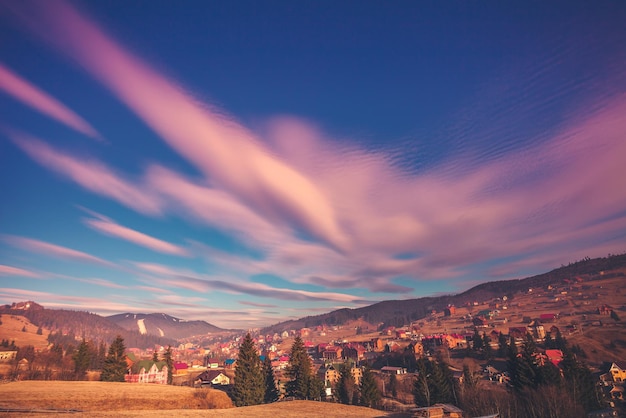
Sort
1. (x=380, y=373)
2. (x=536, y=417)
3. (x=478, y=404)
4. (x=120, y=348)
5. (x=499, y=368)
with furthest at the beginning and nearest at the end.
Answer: (x=380, y=373), (x=499, y=368), (x=120, y=348), (x=478, y=404), (x=536, y=417)

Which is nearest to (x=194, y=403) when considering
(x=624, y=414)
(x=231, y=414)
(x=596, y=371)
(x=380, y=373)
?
(x=231, y=414)

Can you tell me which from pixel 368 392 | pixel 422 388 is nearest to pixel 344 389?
pixel 368 392

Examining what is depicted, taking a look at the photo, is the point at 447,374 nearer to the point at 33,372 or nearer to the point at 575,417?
the point at 575,417

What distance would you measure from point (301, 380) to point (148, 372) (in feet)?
261

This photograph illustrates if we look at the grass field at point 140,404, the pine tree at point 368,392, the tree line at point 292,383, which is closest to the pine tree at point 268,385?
the tree line at point 292,383

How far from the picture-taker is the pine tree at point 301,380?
72938mm

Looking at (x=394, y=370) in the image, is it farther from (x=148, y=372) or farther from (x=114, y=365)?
(x=114, y=365)

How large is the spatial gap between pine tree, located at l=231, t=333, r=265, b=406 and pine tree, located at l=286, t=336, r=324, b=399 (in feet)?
27.0

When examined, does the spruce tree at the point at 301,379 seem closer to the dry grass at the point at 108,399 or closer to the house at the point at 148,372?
the dry grass at the point at 108,399

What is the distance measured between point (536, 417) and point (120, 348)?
93452mm

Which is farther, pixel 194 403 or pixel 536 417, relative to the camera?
pixel 194 403

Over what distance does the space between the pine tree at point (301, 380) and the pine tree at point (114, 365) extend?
44.0m

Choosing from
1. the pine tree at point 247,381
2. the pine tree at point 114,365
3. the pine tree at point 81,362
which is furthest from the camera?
the pine tree at point 81,362

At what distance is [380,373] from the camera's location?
145875 mm
